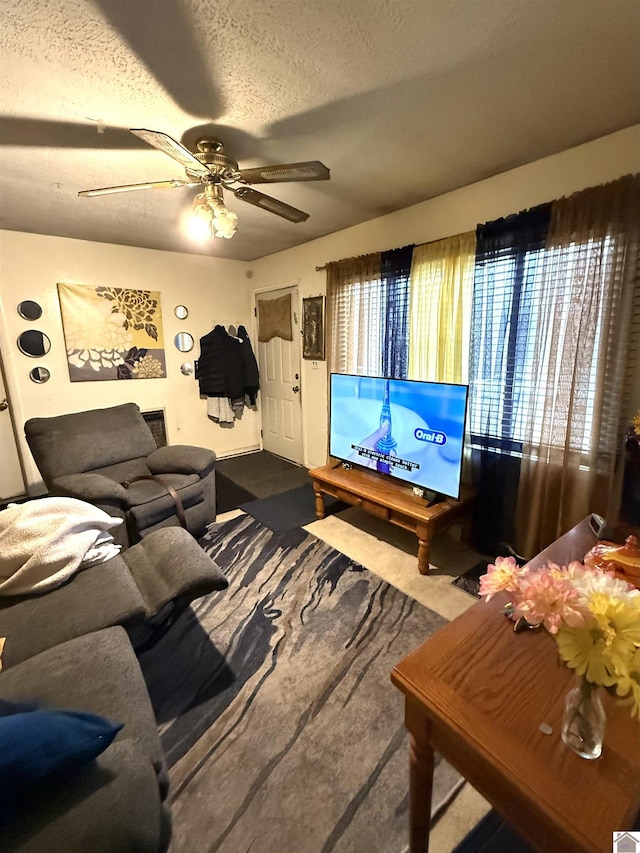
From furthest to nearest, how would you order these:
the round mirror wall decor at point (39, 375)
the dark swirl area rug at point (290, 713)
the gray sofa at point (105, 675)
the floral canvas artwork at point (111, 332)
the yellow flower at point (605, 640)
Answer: the floral canvas artwork at point (111, 332) < the round mirror wall decor at point (39, 375) < the dark swirl area rug at point (290, 713) < the gray sofa at point (105, 675) < the yellow flower at point (605, 640)

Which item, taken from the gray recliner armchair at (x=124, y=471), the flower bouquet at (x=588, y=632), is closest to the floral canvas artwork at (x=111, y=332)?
the gray recliner armchair at (x=124, y=471)

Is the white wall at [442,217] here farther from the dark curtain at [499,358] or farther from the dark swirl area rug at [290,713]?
the dark swirl area rug at [290,713]

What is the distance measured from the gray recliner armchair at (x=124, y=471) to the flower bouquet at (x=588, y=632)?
2.28 metres

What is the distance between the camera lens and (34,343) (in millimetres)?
3273

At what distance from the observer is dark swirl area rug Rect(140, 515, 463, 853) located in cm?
111

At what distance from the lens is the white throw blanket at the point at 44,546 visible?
1491 mm

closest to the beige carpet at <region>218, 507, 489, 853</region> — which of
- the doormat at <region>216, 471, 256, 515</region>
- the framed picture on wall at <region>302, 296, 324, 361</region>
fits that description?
the doormat at <region>216, 471, 256, 515</region>

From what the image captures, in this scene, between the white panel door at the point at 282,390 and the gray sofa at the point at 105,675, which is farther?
the white panel door at the point at 282,390

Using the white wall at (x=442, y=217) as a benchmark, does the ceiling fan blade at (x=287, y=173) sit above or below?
below

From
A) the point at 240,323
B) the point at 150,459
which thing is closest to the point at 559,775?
the point at 150,459

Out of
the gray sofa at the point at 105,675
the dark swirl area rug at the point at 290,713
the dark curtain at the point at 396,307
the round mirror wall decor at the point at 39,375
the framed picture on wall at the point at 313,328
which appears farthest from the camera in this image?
the framed picture on wall at the point at 313,328

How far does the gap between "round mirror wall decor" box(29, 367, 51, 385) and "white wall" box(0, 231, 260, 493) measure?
0.11 feet

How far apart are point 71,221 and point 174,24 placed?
2.34 m

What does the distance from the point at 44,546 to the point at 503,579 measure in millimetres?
1707
